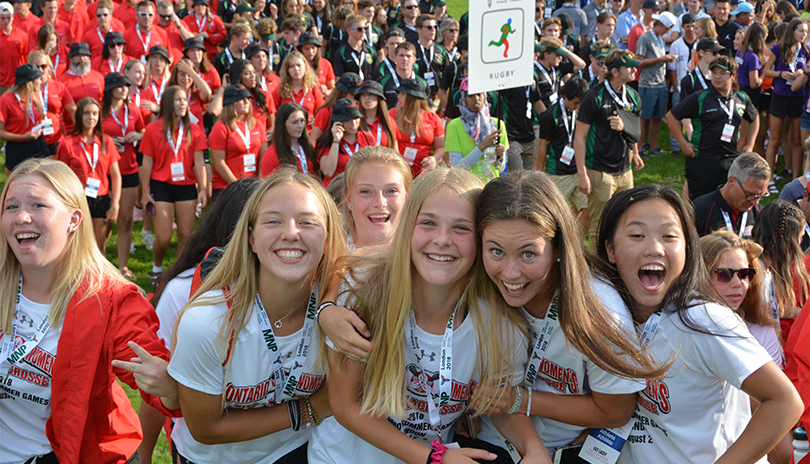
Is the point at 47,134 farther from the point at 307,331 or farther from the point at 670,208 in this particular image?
the point at 670,208

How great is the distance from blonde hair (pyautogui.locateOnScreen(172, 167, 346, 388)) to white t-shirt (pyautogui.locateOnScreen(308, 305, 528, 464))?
37cm

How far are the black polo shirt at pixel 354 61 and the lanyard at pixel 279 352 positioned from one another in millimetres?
8939

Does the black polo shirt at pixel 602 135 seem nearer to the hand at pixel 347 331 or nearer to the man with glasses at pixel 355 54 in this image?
the man with glasses at pixel 355 54

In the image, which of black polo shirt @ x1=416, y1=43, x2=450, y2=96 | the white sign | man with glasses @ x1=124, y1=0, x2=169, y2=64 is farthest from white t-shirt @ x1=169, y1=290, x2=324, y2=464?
man with glasses @ x1=124, y1=0, x2=169, y2=64

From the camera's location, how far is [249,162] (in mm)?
7926

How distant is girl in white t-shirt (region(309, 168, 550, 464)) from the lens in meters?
2.74

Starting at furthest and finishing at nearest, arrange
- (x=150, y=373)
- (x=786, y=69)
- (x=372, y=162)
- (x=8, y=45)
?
1. (x=8, y=45)
2. (x=786, y=69)
3. (x=372, y=162)
4. (x=150, y=373)

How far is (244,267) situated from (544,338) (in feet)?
4.10

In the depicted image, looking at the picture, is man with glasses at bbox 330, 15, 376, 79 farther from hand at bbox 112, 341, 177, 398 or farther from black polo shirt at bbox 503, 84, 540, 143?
hand at bbox 112, 341, 177, 398

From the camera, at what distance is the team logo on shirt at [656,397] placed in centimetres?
276

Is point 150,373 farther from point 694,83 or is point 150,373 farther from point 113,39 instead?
point 694,83

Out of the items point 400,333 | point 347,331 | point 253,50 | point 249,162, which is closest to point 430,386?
point 400,333

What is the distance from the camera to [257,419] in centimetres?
289

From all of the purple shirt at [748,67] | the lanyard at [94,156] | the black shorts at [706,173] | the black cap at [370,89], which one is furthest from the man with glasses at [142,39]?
the purple shirt at [748,67]
